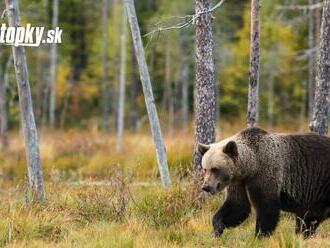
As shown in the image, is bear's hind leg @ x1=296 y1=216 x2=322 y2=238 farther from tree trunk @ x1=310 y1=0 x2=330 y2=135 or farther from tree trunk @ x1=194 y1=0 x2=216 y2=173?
tree trunk @ x1=310 y1=0 x2=330 y2=135

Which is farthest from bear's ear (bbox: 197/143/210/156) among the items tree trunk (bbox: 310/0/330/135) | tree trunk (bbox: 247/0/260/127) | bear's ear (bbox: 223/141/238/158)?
tree trunk (bbox: 310/0/330/135)

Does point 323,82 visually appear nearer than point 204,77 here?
No

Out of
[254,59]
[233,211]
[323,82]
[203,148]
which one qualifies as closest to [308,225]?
[233,211]

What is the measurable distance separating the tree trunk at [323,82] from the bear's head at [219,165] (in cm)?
360

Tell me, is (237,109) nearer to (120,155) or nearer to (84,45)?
(84,45)

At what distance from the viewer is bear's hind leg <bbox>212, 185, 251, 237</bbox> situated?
344 inches

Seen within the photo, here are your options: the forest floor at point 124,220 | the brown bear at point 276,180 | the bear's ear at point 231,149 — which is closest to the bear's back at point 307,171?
the brown bear at point 276,180

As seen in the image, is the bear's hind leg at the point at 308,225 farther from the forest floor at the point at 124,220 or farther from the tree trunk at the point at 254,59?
the tree trunk at the point at 254,59

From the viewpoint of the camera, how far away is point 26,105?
35.4 ft

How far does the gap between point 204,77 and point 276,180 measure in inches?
116

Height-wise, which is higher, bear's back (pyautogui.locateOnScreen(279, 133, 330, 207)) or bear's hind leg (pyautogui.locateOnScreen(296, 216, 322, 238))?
bear's back (pyautogui.locateOnScreen(279, 133, 330, 207))

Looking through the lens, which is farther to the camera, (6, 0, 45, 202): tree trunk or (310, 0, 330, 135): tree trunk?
(310, 0, 330, 135): tree trunk

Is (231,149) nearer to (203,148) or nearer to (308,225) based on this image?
(203,148)

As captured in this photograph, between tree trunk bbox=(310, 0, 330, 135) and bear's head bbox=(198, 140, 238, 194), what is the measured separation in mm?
3603
